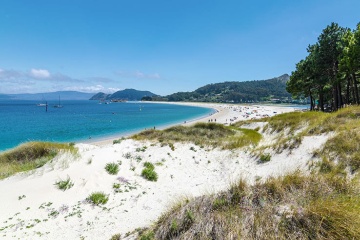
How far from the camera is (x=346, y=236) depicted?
135 inches

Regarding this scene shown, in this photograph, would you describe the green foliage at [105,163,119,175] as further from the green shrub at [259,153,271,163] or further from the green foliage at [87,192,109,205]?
the green shrub at [259,153,271,163]

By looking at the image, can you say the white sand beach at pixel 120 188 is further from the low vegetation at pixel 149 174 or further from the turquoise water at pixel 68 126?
the turquoise water at pixel 68 126

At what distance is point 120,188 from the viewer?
Result: 9930mm

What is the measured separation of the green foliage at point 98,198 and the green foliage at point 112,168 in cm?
236

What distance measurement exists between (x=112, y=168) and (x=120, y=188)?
1.91 metres

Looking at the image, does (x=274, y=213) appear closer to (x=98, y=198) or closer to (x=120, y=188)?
(x=98, y=198)

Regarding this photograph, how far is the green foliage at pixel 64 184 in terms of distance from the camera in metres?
9.30

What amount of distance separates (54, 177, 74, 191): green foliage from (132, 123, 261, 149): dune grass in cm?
930

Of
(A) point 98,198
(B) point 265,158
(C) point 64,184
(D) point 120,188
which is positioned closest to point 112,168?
(D) point 120,188

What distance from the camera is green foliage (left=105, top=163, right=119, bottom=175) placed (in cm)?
1129

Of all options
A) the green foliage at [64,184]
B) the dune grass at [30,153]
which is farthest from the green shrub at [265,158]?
the dune grass at [30,153]

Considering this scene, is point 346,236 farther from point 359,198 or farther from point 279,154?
point 279,154

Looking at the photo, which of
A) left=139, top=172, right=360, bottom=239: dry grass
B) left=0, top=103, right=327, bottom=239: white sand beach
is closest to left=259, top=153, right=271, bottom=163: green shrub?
left=0, top=103, right=327, bottom=239: white sand beach

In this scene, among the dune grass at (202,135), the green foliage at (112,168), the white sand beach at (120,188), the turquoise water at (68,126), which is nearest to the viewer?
the white sand beach at (120,188)
